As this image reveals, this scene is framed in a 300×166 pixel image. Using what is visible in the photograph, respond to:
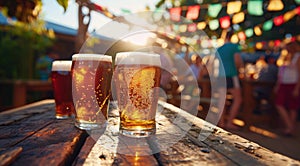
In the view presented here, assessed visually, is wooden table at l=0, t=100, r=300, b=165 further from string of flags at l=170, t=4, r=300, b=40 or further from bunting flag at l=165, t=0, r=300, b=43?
string of flags at l=170, t=4, r=300, b=40

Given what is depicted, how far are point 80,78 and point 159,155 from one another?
0.41m

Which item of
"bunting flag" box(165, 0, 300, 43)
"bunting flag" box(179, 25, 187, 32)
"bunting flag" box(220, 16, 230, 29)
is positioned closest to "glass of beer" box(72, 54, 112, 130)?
"bunting flag" box(165, 0, 300, 43)

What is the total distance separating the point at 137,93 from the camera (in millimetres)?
717

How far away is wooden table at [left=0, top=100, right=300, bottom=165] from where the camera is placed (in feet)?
1.55

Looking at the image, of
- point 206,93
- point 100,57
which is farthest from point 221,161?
point 206,93

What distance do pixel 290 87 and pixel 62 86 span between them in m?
4.05

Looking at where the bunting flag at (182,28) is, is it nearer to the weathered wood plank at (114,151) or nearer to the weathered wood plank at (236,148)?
the weathered wood plank at (236,148)

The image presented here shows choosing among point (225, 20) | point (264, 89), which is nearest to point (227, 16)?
point (225, 20)

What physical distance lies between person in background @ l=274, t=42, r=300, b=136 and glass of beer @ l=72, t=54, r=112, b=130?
3.86 meters

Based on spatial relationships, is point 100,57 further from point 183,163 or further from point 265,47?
point 265,47

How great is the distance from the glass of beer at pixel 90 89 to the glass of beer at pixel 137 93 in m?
0.08

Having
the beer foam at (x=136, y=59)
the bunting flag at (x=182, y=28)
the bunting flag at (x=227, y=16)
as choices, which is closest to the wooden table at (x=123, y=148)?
the beer foam at (x=136, y=59)

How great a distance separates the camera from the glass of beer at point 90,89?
2.64 ft

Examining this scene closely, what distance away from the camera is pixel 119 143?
62 centimetres
